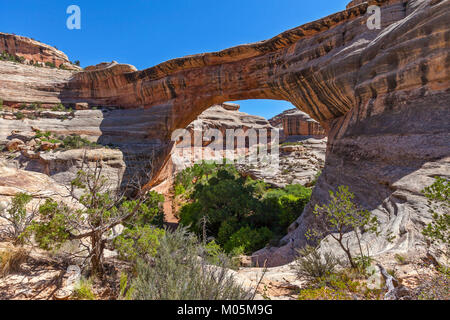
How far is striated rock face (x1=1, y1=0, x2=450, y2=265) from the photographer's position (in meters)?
4.83

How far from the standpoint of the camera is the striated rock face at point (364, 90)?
483 cm

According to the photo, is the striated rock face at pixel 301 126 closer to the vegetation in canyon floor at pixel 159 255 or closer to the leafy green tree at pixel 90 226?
the vegetation in canyon floor at pixel 159 255

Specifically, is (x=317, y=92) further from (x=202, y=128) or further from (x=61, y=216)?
(x=202, y=128)

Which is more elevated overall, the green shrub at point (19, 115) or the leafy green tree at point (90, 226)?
the green shrub at point (19, 115)

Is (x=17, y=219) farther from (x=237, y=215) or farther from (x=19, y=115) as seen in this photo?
(x=19, y=115)

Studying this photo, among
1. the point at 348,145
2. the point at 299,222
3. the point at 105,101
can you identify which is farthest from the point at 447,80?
the point at 105,101

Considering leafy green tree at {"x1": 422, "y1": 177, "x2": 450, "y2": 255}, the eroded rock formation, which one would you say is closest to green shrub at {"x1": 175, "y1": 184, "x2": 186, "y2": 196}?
leafy green tree at {"x1": 422, "y1": 177, "x2": 450, "y2": 255}

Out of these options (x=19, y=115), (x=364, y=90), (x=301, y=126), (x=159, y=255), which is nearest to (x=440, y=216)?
(x=159, y=255)

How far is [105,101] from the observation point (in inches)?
727

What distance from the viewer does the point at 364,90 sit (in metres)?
7.45

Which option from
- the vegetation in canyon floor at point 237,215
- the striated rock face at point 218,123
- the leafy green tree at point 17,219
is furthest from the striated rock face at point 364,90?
the striated rock face at point 218,123

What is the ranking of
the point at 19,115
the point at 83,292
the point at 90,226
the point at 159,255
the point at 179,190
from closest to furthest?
the point at 83,292
the point at 90,226
the point at 159,255
the point at 19,115
the point at 179,190

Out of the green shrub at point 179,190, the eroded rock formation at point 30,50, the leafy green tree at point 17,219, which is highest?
the eroded rock formation at point 30,50

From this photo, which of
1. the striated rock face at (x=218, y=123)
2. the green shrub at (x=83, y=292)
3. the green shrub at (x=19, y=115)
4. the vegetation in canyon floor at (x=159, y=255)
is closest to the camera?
the vegetation in canyon floor at (x=159, y=255)
